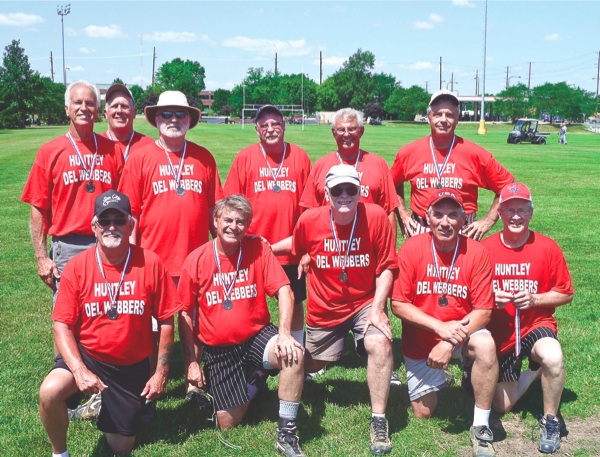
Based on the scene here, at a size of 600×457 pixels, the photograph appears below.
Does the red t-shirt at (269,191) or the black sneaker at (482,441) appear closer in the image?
the black sneaker at (482,441)

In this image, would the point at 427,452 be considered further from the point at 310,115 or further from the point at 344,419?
the point at 310,115

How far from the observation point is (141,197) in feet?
16.9

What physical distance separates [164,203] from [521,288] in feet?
9.87

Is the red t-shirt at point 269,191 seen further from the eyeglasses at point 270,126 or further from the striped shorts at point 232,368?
the striped shorts at point 232,368

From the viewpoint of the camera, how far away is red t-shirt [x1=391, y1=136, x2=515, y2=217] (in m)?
5.84

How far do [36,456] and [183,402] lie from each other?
4.23 ft

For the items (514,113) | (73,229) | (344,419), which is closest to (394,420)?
(344,419)

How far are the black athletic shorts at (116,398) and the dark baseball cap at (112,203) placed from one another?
1.02 metres

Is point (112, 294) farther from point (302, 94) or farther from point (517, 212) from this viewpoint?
point (302, 94)

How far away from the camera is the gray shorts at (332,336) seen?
5066 mm

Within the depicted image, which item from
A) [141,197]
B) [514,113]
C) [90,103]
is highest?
[514,113]

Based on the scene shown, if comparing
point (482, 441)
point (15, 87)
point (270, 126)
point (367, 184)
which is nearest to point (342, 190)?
point (367, 184)

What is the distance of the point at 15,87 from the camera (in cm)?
7538

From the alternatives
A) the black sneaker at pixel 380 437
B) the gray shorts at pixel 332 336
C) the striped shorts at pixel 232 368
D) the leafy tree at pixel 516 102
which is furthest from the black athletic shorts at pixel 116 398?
the leafy tree at pixel 516 102
